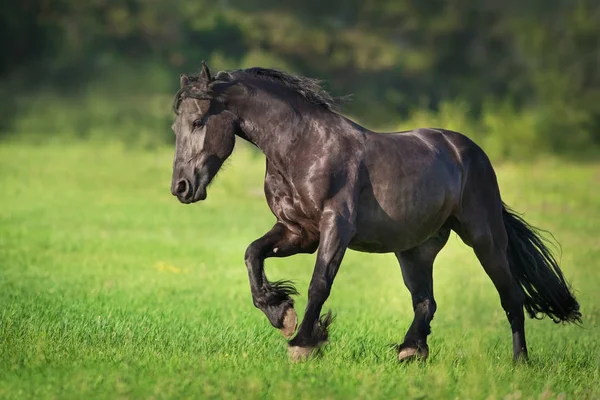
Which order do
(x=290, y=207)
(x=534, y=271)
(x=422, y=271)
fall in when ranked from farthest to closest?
1. (x=534, y=271)
2. (x=422, y=271)
3. (x=290, y=207)

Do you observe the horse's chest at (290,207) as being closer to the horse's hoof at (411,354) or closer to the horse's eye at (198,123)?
the horse's eye at (198,123)

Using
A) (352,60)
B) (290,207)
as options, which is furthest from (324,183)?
(352,60)

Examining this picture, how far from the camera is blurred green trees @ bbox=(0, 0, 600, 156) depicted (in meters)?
31.2

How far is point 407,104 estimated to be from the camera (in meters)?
31.8

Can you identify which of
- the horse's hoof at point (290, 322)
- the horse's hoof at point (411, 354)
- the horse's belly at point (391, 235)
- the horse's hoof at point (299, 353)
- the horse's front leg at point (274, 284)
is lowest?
the horse's hoof at point (299, 353)

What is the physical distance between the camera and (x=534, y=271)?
907cm

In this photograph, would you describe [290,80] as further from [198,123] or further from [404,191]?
[404,191]

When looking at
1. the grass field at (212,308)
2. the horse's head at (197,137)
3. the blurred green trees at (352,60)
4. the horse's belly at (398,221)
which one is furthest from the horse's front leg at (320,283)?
the blurred green trees at (352,60)

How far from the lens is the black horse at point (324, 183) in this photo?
7441 millimetres

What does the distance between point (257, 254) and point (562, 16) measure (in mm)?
26751

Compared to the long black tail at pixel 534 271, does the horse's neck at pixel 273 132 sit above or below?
above

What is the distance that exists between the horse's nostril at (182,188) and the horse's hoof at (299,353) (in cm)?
124

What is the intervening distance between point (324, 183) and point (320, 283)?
0.67 meters

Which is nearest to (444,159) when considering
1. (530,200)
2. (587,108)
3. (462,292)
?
(462,292)
